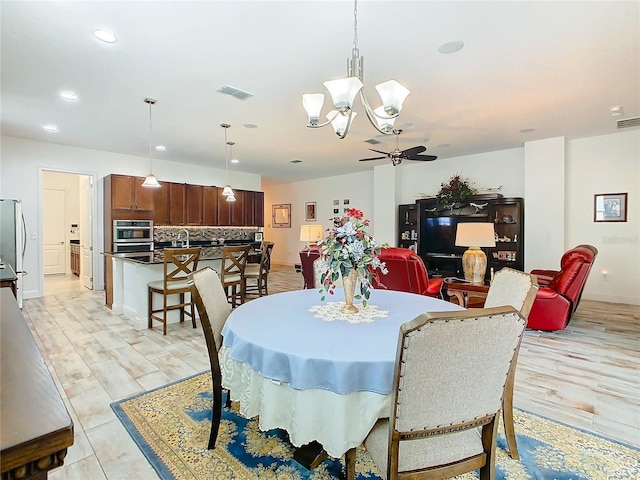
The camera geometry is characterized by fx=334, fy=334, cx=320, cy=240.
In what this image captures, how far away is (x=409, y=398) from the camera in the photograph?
3.62 ft

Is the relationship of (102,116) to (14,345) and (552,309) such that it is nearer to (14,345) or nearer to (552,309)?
(14,345)

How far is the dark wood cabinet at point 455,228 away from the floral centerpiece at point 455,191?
0.46 ft

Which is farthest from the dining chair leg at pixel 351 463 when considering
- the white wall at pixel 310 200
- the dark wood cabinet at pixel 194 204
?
the white wall at pixel 310 200

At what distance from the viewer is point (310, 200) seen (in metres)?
10.3

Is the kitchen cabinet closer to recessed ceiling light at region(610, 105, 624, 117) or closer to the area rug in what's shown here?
the area rug

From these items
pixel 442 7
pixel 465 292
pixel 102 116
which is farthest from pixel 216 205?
pixel 442 7

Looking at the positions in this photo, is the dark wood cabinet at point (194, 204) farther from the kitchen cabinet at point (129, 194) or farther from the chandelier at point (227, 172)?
the chandelier at point (227, 172)

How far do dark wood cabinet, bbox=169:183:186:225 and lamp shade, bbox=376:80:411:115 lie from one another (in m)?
5.84

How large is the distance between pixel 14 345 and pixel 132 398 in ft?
5.98

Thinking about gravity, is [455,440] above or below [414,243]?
below

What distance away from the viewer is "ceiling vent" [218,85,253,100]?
11.8 ft

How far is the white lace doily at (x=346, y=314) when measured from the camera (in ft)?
5.99

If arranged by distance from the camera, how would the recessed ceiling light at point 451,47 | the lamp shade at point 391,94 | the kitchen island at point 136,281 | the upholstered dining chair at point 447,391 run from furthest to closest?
1. the kitchen island at point 136,281
2. the recessed ceiling light at point 451,47
3. the lamp shade at point 391,94
4. the upholstered dining chair at point 447,391

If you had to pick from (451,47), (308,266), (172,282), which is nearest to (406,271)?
(308,266)
